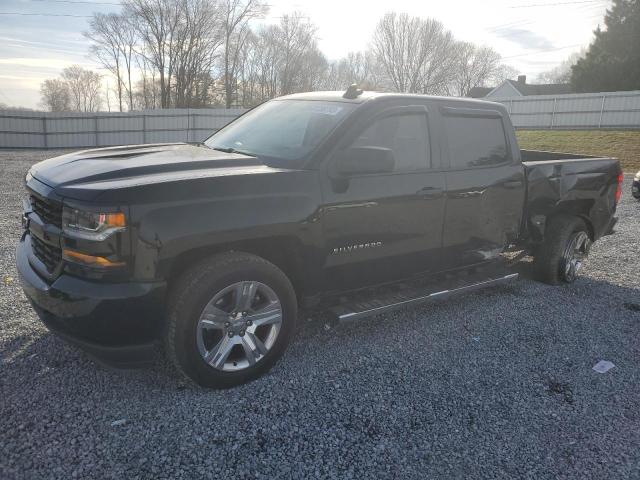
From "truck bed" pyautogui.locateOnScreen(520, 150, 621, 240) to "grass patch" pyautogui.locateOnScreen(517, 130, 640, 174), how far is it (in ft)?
50.9

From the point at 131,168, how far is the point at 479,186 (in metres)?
2.76

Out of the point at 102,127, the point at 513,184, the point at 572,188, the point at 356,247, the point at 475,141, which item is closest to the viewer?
the point at 356,247

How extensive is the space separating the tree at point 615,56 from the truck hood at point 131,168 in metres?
34.1

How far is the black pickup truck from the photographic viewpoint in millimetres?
2773

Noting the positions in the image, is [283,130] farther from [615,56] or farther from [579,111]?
[615,56]

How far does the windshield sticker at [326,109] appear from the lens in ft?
12.4

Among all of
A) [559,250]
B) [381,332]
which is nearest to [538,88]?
[559,250]

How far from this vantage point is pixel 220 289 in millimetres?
2990

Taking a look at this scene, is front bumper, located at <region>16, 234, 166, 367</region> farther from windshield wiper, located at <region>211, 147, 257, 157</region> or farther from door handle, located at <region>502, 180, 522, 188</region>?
door handle, located at <region>502, 180, 522, 188</region>

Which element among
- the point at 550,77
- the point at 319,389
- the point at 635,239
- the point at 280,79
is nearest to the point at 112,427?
the point at 319,389

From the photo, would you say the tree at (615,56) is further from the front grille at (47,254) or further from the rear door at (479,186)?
the front grille at (47,254)

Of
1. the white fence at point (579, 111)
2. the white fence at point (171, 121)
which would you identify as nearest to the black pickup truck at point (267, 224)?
the white fence at point (171, 121)

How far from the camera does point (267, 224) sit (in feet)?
→ 10.2

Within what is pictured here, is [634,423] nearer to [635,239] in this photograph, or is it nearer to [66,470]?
[66,470]
